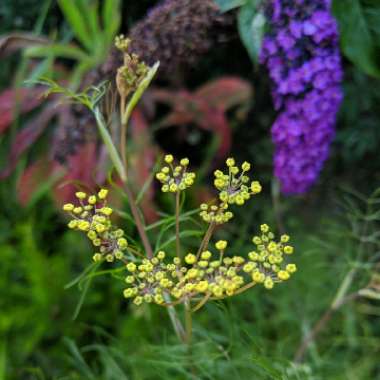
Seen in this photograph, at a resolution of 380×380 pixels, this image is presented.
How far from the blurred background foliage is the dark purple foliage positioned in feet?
0.67

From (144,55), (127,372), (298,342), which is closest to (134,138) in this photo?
(144,55)

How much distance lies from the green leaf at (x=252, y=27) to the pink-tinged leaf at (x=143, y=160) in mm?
406

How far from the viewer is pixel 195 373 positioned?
3.29ft

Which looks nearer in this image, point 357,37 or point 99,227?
point 99,227

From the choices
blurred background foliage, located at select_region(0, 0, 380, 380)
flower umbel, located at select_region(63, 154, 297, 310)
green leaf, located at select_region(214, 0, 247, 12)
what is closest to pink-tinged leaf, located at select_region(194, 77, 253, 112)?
blurred background foliage, located at select_region(0, 0, 380, 380)

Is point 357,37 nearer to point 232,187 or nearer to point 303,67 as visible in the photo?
point 303,67

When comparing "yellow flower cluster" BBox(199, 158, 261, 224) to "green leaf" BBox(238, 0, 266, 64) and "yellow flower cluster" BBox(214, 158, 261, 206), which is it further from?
"green leaf" BBox(238, 0, 266, 64)

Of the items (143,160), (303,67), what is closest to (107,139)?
(303,67)

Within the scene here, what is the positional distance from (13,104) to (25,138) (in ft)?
0.28

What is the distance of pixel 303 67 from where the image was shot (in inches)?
40.5

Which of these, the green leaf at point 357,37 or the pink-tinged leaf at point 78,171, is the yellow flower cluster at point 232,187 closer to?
the green leaf at point 357,37

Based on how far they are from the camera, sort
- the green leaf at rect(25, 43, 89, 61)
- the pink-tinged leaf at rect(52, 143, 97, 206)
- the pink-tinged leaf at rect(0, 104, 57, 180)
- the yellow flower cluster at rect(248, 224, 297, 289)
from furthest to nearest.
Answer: the pink-tinged leaf at rect(0, 104, 57, 180)
the pink-tinged leaf at rect(52, 143, 97, 206)
the green leaf at rect(25, 43, 89, 61)
the yellow flower cluster at rect(248, 224, 297, 289)

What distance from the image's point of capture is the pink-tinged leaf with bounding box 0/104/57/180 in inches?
58.1

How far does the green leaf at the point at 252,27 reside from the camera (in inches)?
42.6
